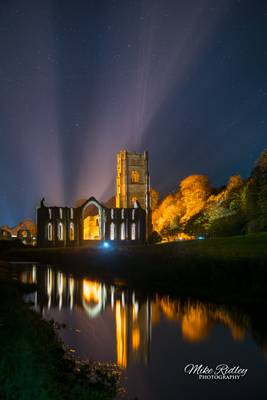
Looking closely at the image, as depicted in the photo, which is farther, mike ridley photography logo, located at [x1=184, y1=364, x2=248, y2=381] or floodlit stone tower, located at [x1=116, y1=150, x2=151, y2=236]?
floodlit stone tower, located at [x1=116, y1=150, x2=151, y2=236]

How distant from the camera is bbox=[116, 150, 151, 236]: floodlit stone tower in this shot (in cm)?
10238

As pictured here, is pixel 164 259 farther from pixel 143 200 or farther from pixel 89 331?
pixel 143 200

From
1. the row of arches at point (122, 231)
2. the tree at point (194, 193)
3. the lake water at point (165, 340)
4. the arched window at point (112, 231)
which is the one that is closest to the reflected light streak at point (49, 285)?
the lake water at point (165, 340)

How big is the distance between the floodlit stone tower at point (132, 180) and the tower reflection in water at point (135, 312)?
71.2m

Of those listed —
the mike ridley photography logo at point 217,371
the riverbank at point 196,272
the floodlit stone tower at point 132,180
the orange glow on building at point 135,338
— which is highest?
the floodlit stone tower at point 132,180

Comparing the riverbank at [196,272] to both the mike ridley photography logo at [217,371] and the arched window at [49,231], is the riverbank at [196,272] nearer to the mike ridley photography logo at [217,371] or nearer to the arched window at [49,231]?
the mike ridley photography logo at [217,371]

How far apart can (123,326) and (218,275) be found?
28.9 feet

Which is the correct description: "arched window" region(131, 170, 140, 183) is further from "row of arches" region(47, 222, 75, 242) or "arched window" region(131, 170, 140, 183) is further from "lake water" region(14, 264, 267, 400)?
"lake water" region(14, 264, 267, 400)

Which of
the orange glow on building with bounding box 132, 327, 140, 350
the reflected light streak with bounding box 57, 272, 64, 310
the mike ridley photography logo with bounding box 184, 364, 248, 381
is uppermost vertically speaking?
the reflected light streak with bounding box 57, 272, 64, 310

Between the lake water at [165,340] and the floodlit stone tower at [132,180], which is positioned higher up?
the floodlit stone tower at [132,180]

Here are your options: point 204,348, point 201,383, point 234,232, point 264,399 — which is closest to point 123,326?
point 204,348

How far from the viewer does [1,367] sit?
816 cm

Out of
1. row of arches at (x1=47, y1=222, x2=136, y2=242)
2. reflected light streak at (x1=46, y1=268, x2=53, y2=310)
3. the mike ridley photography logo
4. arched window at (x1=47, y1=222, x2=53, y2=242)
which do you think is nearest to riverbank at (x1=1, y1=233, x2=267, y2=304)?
reflected light streak at (x1=46, y1=268, x2=53, y2=310)

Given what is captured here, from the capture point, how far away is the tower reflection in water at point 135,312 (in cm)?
1587
